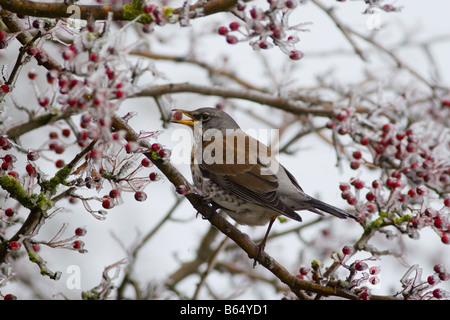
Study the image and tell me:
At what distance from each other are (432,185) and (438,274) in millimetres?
1127

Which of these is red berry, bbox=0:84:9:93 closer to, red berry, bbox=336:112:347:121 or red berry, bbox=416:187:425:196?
red berry, bbox=416:187:425:196

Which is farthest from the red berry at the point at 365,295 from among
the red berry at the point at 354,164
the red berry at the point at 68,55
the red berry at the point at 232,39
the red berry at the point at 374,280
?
the red berry at the point at 68,55

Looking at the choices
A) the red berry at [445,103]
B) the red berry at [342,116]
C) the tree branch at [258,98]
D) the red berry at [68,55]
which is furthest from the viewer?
the red berry at [445,103]

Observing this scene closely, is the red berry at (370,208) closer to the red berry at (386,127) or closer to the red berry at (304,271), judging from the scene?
the red berry at (304,271)

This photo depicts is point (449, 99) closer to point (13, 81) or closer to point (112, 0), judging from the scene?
point (112, 0)

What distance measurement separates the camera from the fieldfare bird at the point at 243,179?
13.8 feet

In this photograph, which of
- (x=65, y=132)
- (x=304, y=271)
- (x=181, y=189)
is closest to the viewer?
(x=181, y=189)

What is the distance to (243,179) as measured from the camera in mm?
4531

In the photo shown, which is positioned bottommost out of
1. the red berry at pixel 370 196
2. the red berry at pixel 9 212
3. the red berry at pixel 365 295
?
the red berry at pixel 365 295

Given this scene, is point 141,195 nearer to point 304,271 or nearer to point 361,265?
point 304,271

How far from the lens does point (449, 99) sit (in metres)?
5.45

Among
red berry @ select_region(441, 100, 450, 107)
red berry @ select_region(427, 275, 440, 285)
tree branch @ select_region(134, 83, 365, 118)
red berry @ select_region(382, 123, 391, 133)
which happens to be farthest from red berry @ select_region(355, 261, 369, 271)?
red berry @ select_region(441, 100, 450, 107)

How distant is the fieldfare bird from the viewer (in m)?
4.22

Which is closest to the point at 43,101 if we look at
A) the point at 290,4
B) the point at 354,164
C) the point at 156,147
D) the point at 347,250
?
the point at 156,147
